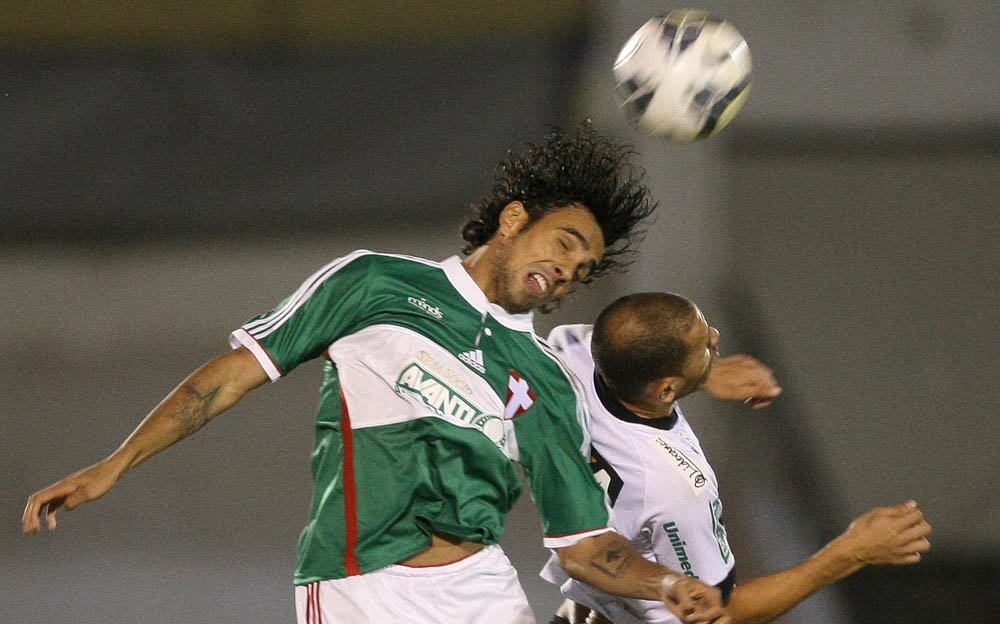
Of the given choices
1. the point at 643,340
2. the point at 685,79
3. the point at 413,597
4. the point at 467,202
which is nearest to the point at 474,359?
the point at 643,340

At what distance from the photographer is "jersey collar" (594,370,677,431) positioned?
2.45 m

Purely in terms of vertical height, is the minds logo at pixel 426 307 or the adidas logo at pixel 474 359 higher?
the minds logo at pixel 426 307

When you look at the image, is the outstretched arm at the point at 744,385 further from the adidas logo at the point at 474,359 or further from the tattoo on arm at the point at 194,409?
the tattoo on arm at the point at 194,409

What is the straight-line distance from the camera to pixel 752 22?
236 inches

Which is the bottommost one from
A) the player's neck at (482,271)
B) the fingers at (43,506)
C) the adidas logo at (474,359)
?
the fingers at (43,506)

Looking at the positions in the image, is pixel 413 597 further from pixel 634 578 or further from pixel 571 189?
pixel 571 189

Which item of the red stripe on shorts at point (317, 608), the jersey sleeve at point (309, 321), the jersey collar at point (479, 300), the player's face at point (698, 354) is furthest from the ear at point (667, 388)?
the red stripe on shorts at point (317, 608)

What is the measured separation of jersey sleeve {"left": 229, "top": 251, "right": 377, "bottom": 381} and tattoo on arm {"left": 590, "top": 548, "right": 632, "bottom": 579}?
0.59m

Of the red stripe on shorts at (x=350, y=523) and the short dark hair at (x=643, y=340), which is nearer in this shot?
the red stripe on shorts at (x=350, y=523)

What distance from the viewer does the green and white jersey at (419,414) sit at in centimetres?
214

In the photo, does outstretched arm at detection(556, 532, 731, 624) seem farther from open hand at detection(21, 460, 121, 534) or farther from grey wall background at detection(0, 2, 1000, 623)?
grey wall background at detection(0, 2, 1000, 623)

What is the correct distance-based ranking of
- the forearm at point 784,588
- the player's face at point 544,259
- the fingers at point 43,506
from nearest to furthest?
the fingers at point 43,506
the forearm at point 784,588
the player's face at point 544,259

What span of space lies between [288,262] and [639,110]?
2908 millimetres

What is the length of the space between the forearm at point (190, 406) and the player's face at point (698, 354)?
0.78 metres
